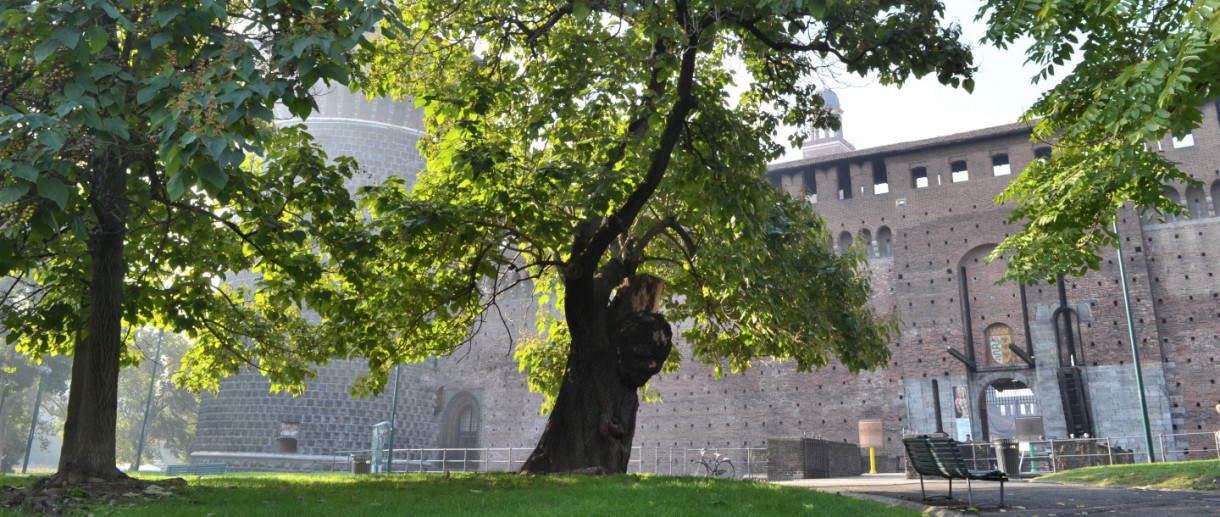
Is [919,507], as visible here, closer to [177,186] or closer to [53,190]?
[177,186]

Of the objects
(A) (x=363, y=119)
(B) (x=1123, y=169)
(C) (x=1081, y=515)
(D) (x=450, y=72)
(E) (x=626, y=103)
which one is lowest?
(C) (x=1081, y=515)

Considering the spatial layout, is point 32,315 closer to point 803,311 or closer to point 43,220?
point 43,220

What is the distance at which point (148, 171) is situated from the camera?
7902mm

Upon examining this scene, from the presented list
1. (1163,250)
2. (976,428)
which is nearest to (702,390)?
(976,428)

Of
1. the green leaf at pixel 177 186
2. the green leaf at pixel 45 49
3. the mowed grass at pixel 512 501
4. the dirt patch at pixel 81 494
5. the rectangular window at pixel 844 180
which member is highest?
the rectangular window at pixel 844 180

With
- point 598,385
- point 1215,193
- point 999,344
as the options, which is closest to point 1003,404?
point 999,344

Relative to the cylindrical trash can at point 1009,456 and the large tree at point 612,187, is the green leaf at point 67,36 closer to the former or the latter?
the large tree at point 612,187

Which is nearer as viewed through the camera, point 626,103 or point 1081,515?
point 1081,515

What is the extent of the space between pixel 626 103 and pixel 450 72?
2525 millimetres

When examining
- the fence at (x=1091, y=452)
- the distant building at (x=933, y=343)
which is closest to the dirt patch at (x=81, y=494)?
the fence at (x=1091, y=452)

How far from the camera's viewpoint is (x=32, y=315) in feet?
28.1

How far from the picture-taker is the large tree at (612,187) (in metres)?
8.08

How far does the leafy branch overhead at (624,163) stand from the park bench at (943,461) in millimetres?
1631

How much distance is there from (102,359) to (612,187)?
4.71m
